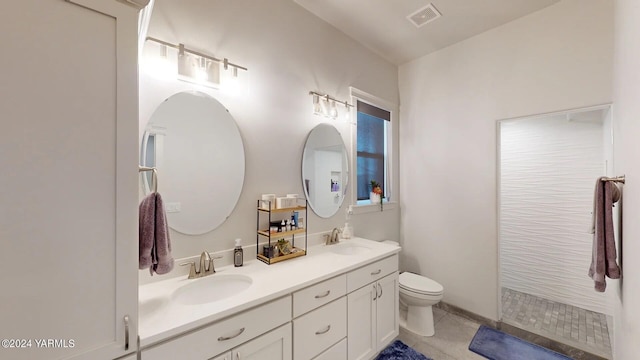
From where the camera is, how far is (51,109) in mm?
707

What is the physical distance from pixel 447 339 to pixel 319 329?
1.50 metres

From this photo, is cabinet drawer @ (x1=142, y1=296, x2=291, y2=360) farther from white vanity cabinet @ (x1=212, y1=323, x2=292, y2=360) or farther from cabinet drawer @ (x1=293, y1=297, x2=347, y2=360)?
cabinet drawer @ (x1=293, y1=297, x2=347, y2=360)

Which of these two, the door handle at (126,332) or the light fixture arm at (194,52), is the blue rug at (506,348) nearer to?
the door handle at (126,332)

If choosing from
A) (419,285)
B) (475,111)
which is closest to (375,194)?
(419,285)

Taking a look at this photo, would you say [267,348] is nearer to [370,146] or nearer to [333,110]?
[333,110]

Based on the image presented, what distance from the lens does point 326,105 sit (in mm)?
2266

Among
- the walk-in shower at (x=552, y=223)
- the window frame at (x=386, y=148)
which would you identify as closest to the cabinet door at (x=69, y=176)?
the window frame at (x=386, y=148)

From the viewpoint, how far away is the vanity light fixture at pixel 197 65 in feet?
4.64

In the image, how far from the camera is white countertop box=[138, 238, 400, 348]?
0.95 metres

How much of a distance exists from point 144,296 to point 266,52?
5.79 ft

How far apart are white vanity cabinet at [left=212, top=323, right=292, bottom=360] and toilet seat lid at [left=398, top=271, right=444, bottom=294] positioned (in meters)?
1.41

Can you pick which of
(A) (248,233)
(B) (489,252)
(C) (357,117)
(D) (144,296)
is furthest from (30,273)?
(B) (489,252)

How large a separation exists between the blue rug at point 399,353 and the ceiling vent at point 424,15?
2.95 metres

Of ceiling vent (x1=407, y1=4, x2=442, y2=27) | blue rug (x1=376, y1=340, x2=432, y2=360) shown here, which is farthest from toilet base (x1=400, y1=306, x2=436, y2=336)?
ceiling vent (x1=407, y1=4, x2=442, y2=27)
